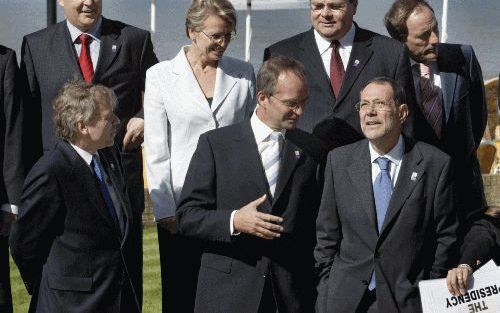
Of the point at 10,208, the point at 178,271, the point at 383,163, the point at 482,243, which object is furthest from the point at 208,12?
the point at 482,243

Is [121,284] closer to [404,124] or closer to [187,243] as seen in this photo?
[187,243]

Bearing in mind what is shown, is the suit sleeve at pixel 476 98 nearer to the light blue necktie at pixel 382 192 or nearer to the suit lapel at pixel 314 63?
the suit lapel at pixel 314 63

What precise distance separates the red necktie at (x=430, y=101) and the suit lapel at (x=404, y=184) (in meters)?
1.03

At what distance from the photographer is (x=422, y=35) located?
6484mm

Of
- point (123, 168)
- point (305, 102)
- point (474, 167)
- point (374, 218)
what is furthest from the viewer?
point (474, 167)

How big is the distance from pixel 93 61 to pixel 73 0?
0.30 meters

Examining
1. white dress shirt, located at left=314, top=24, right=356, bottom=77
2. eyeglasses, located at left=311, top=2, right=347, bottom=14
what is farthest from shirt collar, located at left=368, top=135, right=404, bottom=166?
eyeglasses, located at left=311, top=2, right=347, bottom=14

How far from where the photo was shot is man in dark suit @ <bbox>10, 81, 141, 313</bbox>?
548cm

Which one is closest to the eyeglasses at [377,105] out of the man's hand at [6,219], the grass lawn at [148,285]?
the man's hand at [6,219]

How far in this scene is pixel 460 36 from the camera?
38.7ft

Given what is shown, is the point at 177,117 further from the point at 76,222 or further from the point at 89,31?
the point at 76,222

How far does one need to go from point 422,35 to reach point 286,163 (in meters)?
1.27

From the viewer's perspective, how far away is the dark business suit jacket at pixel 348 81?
238 inches

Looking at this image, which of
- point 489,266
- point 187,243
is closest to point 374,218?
point 489,266
